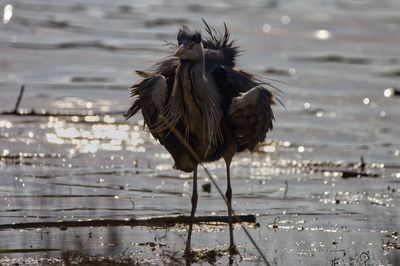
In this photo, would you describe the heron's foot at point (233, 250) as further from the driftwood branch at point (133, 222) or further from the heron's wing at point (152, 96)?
the heron's wing at point (152, 96)

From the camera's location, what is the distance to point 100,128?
12.5 meters

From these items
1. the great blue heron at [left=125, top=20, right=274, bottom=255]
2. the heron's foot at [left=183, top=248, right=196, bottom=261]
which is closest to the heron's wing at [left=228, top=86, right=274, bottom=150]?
the great blue heron at [left=125, top=20, right=274, bottom=255]

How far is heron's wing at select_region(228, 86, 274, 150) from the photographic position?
827 cm

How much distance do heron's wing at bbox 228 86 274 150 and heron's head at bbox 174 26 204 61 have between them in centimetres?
59

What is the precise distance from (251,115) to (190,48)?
858 millimetres

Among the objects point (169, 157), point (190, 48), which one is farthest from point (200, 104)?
point (169, 157)

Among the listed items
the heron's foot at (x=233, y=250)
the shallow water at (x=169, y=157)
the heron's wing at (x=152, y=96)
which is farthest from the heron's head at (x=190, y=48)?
the heron's foot at (x=233, y=250)

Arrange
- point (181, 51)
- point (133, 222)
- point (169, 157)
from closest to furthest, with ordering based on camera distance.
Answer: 1. point (181, 51)
2. point (133, 222)
3. point (169, 157)

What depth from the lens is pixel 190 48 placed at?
25.6 ft

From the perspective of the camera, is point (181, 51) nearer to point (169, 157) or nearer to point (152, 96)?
point (152, 96)

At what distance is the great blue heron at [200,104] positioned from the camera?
7.98 meters

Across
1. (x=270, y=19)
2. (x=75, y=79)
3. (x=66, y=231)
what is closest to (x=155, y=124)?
(x=66, y=231)

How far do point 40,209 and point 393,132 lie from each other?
5.55 m

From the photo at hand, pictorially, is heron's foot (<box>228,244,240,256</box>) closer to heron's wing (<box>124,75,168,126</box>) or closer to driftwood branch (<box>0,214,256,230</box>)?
driftwood branch (<box>0,214,256,230</box>)
